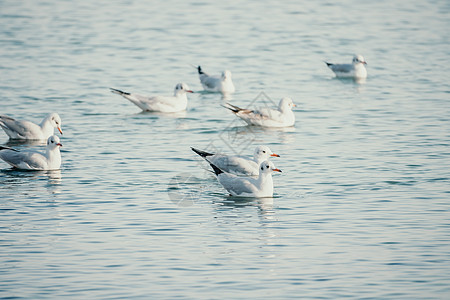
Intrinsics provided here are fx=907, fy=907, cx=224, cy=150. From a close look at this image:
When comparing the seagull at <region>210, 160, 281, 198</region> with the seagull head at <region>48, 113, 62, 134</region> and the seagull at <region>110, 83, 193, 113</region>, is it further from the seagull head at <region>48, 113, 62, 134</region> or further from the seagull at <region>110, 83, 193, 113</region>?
the seagull at <region>110, 83, 193, 113</region>

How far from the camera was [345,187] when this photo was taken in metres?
18.9

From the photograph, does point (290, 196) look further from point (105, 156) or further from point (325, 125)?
point (325, 125)

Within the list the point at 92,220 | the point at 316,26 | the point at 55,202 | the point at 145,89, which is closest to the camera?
the point at 92,220

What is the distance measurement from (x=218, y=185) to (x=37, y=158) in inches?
166

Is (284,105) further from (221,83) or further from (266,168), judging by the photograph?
(266,168)

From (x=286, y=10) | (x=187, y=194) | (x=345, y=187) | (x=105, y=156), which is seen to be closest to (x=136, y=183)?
(x=187, y=194)

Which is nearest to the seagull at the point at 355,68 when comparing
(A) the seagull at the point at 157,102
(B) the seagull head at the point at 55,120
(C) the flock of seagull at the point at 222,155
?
(C) the flock of seagull at the point at 222,155

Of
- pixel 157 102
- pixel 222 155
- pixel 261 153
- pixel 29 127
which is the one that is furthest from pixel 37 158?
pixel 157 102

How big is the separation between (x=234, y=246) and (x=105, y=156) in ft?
24.6

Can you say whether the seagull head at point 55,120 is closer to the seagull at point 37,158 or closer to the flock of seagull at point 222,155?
the flock of seagull at point 222,155

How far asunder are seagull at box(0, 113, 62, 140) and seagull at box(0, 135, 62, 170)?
292cm

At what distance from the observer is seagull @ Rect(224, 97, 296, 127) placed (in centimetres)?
2555

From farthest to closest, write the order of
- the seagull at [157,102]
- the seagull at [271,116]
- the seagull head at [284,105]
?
the seagull at [157,102]
the seagull head at [284,105]
the seagull at [271,116]

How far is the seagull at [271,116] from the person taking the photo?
25.5 m
